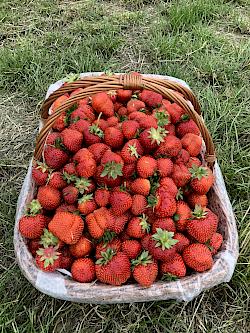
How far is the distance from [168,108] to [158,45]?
3.36 ft

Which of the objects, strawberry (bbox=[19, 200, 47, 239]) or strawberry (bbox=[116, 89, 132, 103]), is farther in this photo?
strawberry (bbox=[116, 89, 132, 103])

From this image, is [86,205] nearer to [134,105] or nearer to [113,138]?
[113,138]

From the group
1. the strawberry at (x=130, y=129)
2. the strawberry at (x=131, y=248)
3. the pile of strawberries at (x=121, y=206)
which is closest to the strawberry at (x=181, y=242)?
the pile of strawberries at (x=121, y=206)

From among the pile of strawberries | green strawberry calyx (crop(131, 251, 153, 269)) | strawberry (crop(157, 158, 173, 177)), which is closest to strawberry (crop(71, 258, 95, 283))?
the pile of strawberries

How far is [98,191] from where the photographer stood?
4.52 feet

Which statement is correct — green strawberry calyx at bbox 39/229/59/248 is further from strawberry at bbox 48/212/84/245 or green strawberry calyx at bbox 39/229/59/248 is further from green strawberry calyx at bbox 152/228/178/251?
green strawberry calyx at bbox 152/228/178/251

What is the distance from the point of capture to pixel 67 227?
1.32 meters

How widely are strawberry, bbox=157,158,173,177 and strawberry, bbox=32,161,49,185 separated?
34 centimetres

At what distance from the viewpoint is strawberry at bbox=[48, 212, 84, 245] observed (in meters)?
1.32

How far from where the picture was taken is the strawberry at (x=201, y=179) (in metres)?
1.42

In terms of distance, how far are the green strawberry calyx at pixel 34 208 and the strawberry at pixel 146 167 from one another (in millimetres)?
304

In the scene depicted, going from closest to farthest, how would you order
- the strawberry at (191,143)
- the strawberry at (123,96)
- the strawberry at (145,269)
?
the strawberry at (145,269)
the strawberry at (191,143)
the strawberry at (123,96)

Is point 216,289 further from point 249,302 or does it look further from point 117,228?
point 117,228

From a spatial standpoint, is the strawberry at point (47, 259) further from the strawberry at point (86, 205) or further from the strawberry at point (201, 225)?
the strawberry at point (201, 225)
